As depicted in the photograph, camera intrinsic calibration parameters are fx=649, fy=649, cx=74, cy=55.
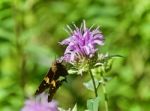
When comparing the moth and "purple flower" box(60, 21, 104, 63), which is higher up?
"purple flower" box(60, 21, 104, 63)

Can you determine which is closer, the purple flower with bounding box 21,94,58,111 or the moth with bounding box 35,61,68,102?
the moth with bounding box 35,61,68,102

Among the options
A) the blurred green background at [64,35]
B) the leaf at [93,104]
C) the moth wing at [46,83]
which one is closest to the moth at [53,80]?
the moth wing at [46,83]

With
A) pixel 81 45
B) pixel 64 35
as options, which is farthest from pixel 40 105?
pixel 64 35

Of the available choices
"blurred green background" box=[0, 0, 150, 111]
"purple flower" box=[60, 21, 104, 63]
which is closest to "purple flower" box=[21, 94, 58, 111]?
"purple flower" box=[60, 21, 104, 63]

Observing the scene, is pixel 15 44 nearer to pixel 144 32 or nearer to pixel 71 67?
pixel 144 32

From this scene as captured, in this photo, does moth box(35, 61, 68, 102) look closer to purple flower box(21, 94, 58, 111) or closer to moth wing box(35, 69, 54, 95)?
moth wing box(35, 69, 54, 95)

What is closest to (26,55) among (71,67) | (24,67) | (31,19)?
(24,67)
